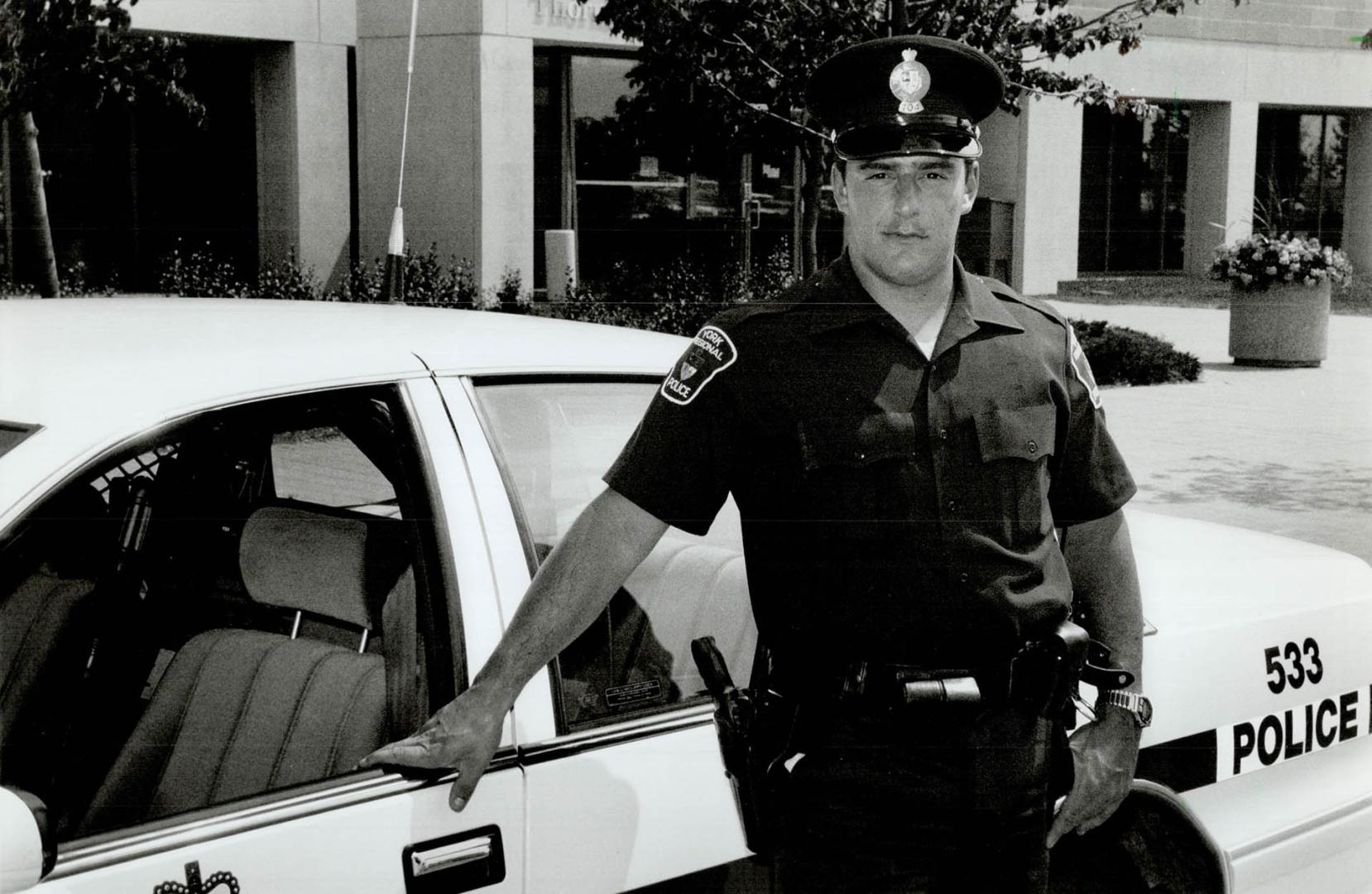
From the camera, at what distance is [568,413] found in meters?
2.68

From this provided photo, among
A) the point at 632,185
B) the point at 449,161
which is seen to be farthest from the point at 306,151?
the point at 632,185

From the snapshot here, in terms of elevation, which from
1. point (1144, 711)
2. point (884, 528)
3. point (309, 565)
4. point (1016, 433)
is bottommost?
point (1144, 711)

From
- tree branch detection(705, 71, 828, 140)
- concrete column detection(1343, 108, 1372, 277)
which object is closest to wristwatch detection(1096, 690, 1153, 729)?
tree branch detection(705, 71, 828, 140)

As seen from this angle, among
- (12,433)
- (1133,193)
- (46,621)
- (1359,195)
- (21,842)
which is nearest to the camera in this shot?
(21,842)

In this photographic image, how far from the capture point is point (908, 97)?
7.93 ft

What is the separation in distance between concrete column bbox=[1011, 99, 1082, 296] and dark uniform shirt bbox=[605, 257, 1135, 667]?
2159 centimetres

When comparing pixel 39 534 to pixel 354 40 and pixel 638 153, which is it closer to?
pixel 354 40

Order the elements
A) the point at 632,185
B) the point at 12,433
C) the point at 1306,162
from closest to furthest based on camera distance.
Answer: the point at 12,433
the point at 632,185
the point at 1306,162

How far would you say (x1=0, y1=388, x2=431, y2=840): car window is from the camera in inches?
92.0

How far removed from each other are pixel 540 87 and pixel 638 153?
55.3 inches

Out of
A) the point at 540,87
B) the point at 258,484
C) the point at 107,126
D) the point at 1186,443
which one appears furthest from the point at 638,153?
the point at 258,484

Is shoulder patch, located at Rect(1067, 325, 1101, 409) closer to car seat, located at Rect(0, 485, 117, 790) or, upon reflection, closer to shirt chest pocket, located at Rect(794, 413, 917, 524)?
shirt chest pocket, located at Rect(794, 413, 917, 524)

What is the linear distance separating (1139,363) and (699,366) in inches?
500

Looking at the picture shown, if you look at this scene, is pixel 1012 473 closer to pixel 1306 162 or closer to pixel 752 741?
pixel 752 741
